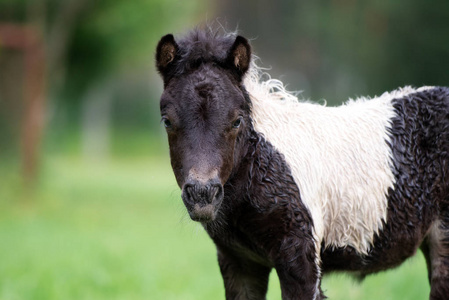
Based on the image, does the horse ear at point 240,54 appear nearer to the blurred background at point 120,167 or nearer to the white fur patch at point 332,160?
the white fur patch at point 332,160

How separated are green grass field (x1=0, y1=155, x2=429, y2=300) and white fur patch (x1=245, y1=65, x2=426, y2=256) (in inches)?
27.8

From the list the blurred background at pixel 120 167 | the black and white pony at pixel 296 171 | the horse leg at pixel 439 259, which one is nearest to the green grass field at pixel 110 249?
the blurred background at pixel 120 167

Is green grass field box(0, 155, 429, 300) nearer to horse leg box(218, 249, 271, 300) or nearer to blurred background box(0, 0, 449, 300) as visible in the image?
blurred background box(0, 0, 449, 300)

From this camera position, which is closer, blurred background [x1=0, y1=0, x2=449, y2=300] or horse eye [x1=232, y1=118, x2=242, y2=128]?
horse eye [x1=232, y1=118, x2=242, y2=128]

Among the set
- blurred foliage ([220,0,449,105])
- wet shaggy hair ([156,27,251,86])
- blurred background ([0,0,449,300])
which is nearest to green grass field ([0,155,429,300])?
blurred background ([0,0,449,300])

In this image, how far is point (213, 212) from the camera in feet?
13.9

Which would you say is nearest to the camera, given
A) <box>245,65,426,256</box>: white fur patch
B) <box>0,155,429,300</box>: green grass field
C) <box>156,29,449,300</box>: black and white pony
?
<box>156,29,449,300</box>: black and white pony

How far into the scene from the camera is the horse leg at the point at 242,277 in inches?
202

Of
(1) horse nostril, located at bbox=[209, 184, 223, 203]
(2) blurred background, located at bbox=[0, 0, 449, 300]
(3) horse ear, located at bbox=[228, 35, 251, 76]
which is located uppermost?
(2) blurred background, located at bbox=[0, 0, 449, 300]

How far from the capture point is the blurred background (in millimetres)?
8609

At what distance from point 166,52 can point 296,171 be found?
1.24 metres

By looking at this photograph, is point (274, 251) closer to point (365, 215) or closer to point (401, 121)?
point (365, 215)

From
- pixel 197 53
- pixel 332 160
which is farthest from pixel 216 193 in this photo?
pixel 332 160

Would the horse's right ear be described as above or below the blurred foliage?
below
